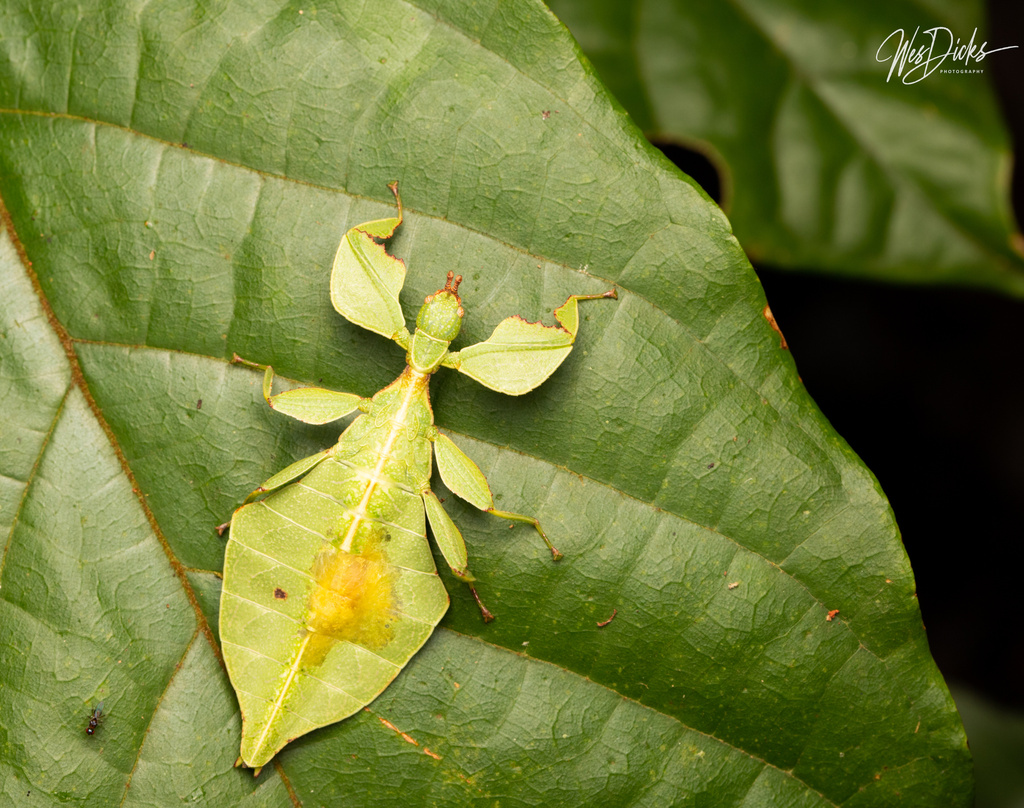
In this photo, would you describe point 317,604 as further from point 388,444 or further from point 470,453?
point 470,453

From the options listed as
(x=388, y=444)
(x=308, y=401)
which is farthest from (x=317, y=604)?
(x=308, y=401)

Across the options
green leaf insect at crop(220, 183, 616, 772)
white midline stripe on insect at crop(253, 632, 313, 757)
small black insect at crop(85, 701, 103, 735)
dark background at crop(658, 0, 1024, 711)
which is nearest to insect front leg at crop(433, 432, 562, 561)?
green leaf insect at crop(220, 183, 616, 772)

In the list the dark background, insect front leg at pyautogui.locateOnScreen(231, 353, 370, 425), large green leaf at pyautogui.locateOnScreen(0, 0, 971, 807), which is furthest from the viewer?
the dark background

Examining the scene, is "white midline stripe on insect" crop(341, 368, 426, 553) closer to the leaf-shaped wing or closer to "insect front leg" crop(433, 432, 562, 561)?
the leaf-shaped wing

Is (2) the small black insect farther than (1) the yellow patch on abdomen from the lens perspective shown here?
No

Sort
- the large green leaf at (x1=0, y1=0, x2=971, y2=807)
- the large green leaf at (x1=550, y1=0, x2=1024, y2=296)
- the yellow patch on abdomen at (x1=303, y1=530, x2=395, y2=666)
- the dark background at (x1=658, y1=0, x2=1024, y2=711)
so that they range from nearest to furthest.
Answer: the large green leaf at (x1=0, y1=0, x2=971, y2=807) → the yellow patch on abdomen at (x1=303, y1=530, x2=395, y2=666) → the large green leaf at (x1=550, y1=0, x2=1024, y2=296) → the dark background at (x1=658, y1=0, x2=1024, y2=711)

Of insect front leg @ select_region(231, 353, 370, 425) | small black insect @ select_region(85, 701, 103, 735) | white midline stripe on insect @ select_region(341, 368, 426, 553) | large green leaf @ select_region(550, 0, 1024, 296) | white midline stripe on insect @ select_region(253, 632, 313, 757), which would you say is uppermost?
large green leaf @ select_region(550, 0, 1024, 296)

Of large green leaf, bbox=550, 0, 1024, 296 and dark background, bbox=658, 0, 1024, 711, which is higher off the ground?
large green leaf, bbox=550, 0, 1024, 296
